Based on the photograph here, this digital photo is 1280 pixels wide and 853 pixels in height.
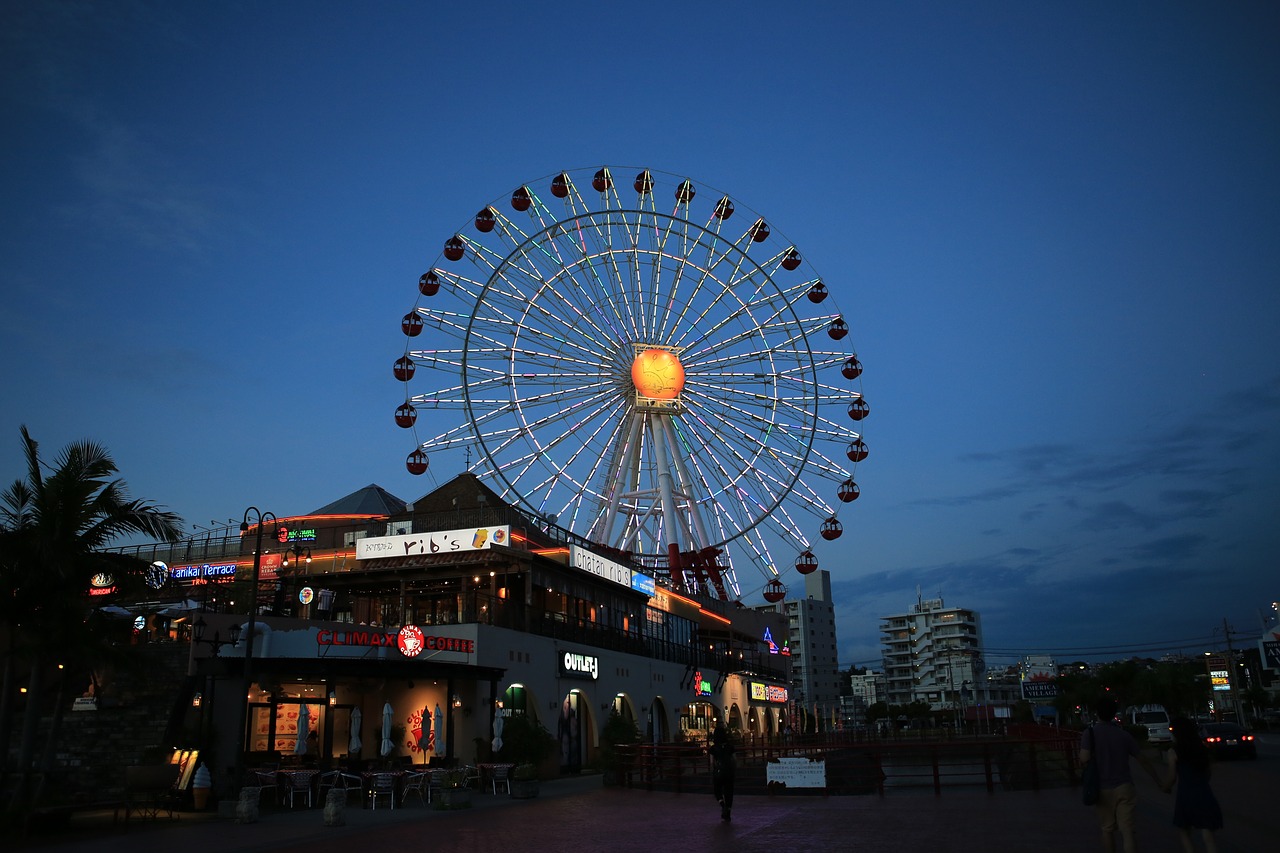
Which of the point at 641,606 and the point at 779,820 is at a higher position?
the point at 641,606

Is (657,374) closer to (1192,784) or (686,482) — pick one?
(686,482)

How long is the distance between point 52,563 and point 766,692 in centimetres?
5434

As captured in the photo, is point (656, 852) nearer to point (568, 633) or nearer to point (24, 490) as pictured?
point (24, 490)

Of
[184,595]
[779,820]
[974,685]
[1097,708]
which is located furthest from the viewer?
[974,685]

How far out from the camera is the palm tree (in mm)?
20656

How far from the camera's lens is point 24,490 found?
71.2ft

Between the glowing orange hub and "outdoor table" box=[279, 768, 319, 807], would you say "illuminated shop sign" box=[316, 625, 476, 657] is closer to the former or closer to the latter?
"outdoor table" box=[279, 768, 319, 807]

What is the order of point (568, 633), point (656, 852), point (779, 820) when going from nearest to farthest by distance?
point (656, 852) → point (779, 820) → point (568, 633)

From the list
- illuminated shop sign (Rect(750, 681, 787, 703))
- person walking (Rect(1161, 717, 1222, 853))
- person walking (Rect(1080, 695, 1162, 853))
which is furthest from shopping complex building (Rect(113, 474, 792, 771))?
person walking (Rect(1161, 717, 1222, 853))

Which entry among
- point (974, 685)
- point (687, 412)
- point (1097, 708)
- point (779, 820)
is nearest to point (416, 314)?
point (687, 412)

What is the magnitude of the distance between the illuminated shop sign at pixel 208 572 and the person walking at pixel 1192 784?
143ft

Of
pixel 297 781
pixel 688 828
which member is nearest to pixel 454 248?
pixel 297 781

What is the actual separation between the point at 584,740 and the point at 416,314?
60.7ft

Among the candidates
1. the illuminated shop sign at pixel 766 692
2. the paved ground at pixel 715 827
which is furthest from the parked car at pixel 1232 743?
the illuminated shop sign at pixel 766 692
